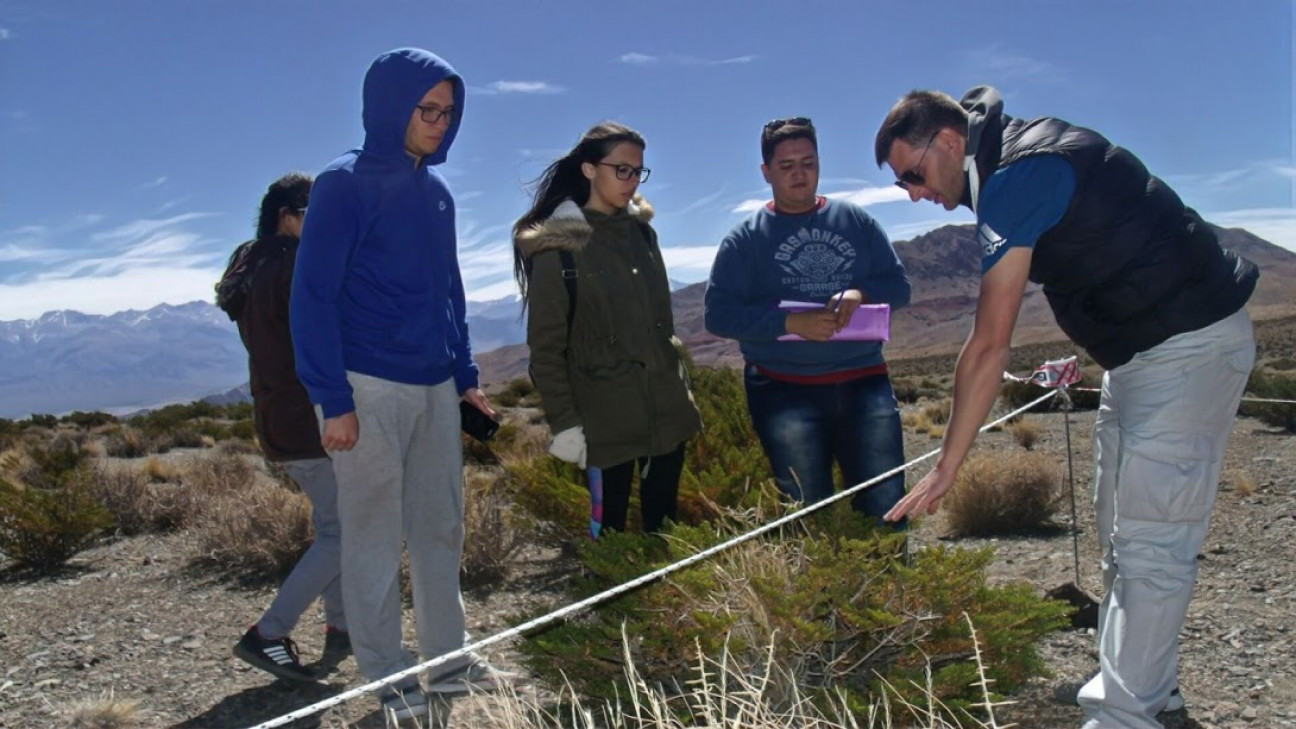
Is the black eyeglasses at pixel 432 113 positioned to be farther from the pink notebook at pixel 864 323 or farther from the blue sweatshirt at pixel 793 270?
the pink notebook at pixel 864 323

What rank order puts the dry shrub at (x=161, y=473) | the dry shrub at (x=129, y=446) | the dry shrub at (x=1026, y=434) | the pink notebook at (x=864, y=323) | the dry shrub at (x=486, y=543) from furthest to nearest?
the dry shrub at (x=129, y=446), the dry shrub at (x=161, y=473), the dry shrub at (x=1026, y=434), the dry shrub at (x=486, y=543), the pink notebook at (x=864, y=323)

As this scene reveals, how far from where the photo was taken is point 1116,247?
2670 mm

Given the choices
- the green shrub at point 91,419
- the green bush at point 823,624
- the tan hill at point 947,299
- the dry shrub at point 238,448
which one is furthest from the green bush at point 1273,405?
the tan hill at point 947,299

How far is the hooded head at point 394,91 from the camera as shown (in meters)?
3.34

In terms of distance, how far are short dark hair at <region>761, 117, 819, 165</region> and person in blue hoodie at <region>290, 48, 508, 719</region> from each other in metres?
1.12

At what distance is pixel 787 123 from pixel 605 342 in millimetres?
1059

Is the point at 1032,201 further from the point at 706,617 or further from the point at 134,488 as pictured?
the point at 134,488

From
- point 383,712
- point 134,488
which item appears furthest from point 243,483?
point 383,712

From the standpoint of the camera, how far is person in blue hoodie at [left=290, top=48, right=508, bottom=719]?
3.27 m

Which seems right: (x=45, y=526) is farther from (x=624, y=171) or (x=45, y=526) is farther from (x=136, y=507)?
(x=624, y=171)

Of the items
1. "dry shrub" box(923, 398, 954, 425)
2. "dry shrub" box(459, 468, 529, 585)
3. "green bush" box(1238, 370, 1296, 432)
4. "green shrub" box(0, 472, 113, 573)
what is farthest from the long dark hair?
"dry shrub" box(923, 398, 954, 425)

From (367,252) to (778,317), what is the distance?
1.42 metres

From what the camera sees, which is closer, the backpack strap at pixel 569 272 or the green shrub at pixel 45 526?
the backpack strap at pixel 569 272

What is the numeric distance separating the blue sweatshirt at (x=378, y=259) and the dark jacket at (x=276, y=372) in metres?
0.69
